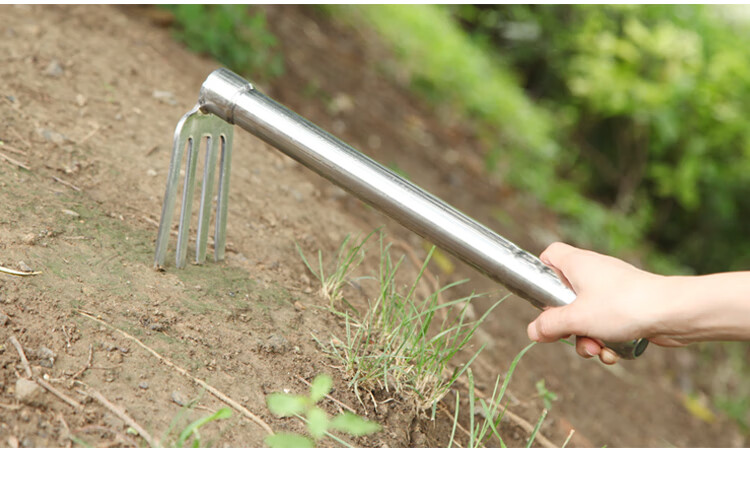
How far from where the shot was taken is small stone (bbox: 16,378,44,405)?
1.19 meters

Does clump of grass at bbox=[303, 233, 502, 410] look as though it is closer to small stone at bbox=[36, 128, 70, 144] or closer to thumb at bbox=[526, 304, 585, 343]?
thumb at bbox=[526, 304, 585, 343]

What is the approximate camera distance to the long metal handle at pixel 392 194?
54.1 inches

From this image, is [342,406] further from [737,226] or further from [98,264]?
[737,226]

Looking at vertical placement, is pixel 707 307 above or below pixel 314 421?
above

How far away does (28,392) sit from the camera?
1195 mm

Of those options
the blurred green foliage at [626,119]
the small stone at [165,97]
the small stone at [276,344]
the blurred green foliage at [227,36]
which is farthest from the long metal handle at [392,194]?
the blurred green foliage at [626,119]

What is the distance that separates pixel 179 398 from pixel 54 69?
151 centimetres

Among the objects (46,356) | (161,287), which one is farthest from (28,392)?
(161,287)

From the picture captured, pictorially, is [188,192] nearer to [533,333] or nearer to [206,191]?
[206,191]

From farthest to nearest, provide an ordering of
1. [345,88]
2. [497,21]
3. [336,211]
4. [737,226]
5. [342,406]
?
[497,21] < [737,226] < [345,88] < [336,211] < [342,406]

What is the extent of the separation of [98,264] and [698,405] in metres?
2.94

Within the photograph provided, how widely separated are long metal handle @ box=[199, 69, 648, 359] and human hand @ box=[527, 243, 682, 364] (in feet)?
0.10

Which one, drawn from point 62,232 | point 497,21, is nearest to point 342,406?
point 62,232

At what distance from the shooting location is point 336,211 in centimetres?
245
